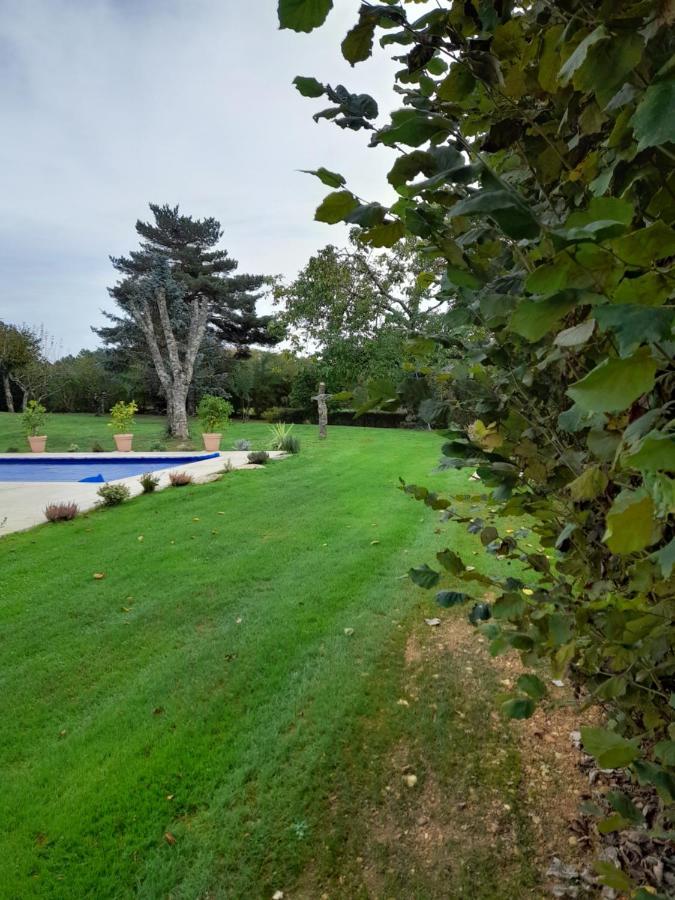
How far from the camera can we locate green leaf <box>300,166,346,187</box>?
1.97 feet

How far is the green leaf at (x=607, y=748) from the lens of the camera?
61cm

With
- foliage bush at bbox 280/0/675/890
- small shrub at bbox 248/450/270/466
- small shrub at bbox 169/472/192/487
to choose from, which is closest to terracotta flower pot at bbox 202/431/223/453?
small shrub at bbox 248/450/270/466

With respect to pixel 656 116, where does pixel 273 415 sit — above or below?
below

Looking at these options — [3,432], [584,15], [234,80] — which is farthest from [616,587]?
[3,432]

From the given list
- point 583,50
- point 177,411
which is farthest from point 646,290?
point 177,411

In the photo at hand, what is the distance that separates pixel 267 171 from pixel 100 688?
13592 millimetres

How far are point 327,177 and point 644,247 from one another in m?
0.41

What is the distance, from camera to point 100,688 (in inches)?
103

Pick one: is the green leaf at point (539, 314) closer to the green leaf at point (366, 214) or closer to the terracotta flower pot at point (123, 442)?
the green leaf at point (366, 214)

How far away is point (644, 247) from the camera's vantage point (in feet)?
1.15

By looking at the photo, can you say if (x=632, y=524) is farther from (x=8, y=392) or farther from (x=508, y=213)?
(x=8, y=392)

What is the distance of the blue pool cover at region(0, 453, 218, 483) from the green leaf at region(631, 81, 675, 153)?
1132cm

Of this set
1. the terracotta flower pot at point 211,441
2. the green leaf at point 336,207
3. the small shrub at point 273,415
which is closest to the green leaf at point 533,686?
the green leaf at point 336,207

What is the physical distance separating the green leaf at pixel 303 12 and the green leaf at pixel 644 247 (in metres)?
0.47
